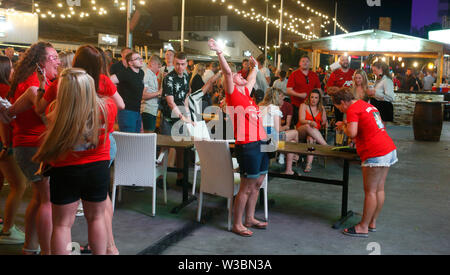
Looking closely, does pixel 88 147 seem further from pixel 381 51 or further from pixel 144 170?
pixel 381 51

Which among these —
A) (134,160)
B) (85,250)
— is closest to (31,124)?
(85,250)

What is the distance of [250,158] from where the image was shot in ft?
14.5

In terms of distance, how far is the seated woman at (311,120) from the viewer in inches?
304

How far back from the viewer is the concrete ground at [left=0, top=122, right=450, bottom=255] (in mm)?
4223

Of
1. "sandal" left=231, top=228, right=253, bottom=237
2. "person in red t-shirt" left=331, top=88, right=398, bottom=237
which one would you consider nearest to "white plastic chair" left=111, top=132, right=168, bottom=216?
"sandal" left=231, top=228, right=253, bottom=237

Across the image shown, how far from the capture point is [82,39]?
28.7 metres

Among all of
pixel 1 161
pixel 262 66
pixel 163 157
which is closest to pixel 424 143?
pixel 262 66

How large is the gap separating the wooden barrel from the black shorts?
414 inches

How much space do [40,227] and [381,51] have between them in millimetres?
14100

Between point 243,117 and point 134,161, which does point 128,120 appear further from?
point 243,117

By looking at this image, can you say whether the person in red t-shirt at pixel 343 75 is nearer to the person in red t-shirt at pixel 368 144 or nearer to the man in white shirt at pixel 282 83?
the man in white shirt at pixel 282 83

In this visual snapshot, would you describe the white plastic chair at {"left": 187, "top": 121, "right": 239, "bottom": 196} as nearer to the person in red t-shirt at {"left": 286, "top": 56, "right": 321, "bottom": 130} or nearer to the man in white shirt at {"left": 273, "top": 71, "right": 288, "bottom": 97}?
the person in red t-shirt at {"left": 286, "top": 56, "right": 321, "bottom": 130}

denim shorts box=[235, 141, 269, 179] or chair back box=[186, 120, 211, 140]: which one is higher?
chair back box=[186, 120, 211, 140]

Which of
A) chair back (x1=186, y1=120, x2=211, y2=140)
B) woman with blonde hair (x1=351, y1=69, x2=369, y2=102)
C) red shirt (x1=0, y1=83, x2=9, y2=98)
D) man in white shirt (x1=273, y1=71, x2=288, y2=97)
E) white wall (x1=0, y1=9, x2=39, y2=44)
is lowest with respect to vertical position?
chair back (x1=186, y1=120, x2=211, y2=140)
